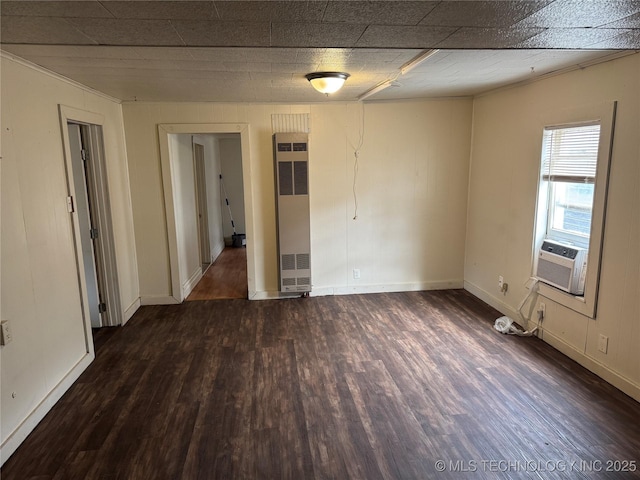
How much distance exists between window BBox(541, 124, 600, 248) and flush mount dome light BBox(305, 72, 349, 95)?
188 centimetres

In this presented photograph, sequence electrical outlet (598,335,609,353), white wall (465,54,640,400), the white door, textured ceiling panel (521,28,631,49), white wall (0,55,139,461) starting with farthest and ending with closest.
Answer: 1. the white door
2. electrical outlet (598,335,609,353)
3. white wall (465,54,640,400)
4. white wall (0,55,139,461)
5. textured ceiling panel (521,28,631,49)

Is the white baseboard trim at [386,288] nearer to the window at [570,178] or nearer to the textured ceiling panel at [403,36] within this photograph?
the window at [570,178]

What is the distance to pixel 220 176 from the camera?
818 centimetres

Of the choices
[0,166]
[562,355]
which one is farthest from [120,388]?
[562,355]

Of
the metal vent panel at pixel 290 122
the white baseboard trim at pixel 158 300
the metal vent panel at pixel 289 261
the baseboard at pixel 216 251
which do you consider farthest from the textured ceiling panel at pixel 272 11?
the baseboard at pixel 216 251

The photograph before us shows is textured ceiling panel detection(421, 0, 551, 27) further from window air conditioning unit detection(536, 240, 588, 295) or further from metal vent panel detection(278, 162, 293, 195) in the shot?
metal vent panel detection(278, 162, 293, 195)

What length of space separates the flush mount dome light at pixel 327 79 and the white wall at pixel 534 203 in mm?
1816

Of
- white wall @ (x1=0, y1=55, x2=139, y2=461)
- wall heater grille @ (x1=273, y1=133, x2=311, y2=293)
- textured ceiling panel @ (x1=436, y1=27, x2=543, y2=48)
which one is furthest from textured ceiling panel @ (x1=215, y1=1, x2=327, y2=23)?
wall heater grille @ (x1=273, y1=133, x2=311, y2=293)

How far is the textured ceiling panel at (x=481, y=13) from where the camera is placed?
1551mm

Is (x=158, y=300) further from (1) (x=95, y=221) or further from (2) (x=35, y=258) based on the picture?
(2) (x=35, y=258)

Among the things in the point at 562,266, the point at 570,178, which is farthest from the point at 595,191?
the point at 562,266

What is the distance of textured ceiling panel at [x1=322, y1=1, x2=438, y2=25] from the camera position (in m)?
1.52

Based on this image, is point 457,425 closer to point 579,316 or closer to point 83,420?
point 579,316

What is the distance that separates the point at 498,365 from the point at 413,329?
0.92 metres
